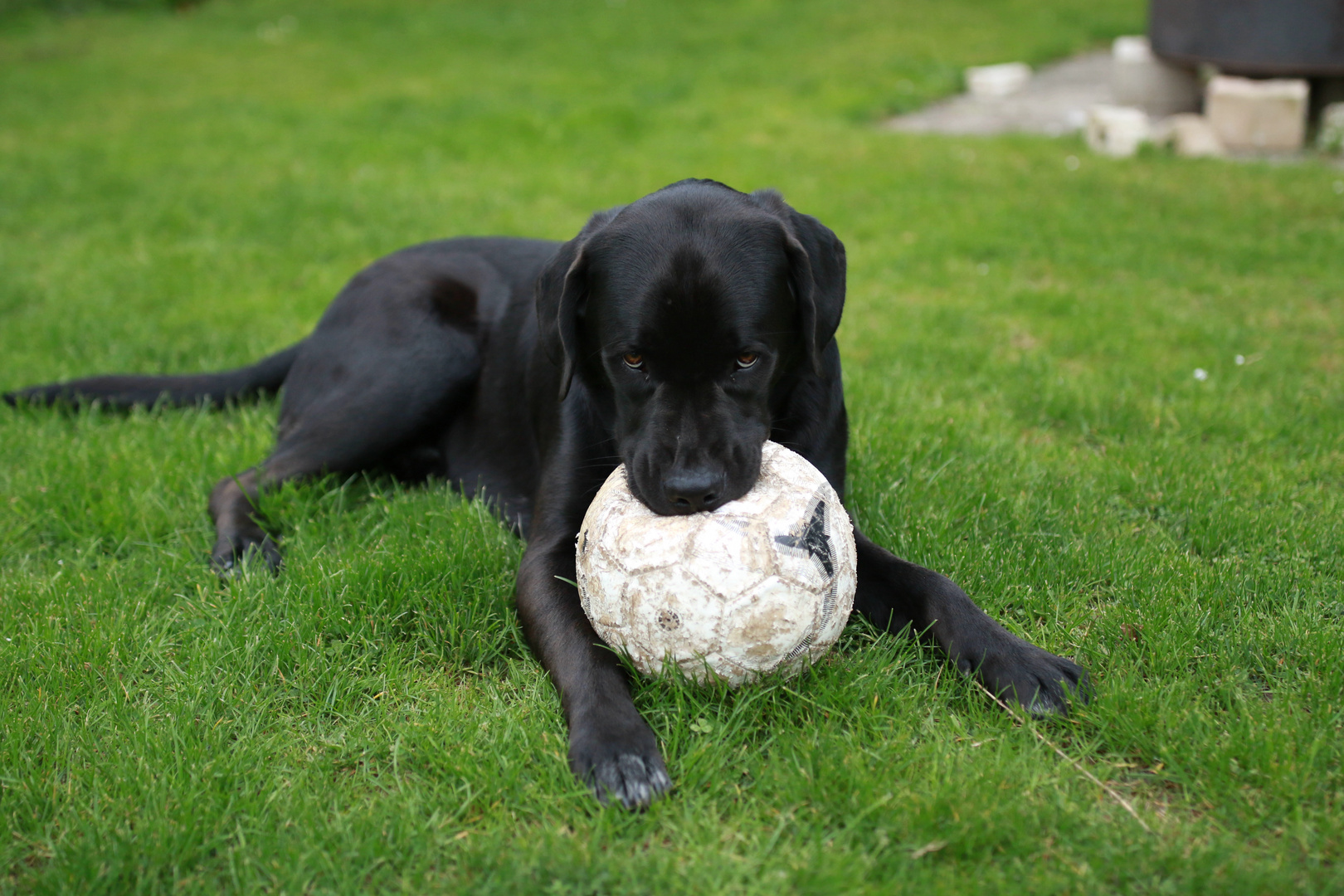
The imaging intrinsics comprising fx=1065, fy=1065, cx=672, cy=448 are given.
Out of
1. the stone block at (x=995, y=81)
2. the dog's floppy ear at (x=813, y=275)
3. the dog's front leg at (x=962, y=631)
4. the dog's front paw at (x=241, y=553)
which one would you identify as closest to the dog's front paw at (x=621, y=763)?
the dog's front leg at (x=962, y=631)

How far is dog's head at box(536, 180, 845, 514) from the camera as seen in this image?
9.18 ft

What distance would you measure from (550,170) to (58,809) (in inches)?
290

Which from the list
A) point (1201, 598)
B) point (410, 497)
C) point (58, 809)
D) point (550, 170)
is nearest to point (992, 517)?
point (1201, 598)

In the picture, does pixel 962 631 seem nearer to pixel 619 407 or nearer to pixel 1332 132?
pixel 619 407

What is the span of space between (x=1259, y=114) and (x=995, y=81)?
3626 mm

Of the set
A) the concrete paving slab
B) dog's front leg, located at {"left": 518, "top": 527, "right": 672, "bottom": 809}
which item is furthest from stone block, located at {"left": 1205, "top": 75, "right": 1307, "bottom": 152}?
dog's front leg, located at {"left": 518, "top": 527, "right": 672, "bottom": 809}

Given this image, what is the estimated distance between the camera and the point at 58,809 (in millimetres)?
2354

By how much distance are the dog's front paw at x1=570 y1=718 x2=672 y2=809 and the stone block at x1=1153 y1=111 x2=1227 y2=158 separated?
333 inches

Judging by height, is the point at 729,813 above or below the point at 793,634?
below

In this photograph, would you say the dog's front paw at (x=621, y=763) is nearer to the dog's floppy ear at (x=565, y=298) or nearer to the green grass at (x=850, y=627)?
the green grass at (x=850, y=627)

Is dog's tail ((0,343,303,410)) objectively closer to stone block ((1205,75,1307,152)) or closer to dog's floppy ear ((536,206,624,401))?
dog's floppy ear ((536,206,624,401))

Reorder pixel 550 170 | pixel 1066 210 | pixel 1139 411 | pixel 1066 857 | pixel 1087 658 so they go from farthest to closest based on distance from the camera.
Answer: pixel 550 170 → pixel 1066 210 → pixel 1139 411 → pixel 1087 658 → pixel 1066 857

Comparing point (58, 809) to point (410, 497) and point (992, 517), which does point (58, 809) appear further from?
point (992, 517)

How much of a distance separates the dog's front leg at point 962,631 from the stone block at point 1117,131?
24.1ft
